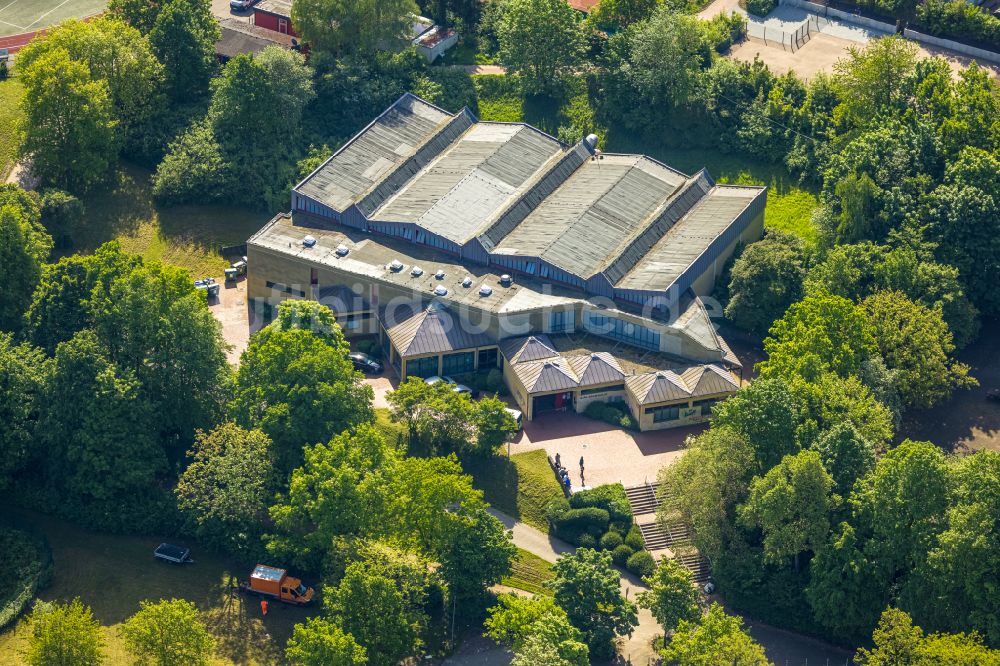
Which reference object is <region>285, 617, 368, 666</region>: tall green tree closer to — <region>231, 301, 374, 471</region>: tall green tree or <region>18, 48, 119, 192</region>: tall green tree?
<region>231, 301, 374, 471</region>: tall green tree

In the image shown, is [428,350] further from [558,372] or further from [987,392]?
[987,392]

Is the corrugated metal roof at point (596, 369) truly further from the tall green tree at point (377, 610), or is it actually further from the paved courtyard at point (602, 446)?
the tall green tree at point (377, 610)

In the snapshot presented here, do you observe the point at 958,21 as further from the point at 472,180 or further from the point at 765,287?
the point at 472,180

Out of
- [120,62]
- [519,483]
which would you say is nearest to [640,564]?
[519,483]

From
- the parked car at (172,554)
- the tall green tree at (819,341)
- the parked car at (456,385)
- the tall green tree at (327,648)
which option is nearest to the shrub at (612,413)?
the parked car at (456,385)

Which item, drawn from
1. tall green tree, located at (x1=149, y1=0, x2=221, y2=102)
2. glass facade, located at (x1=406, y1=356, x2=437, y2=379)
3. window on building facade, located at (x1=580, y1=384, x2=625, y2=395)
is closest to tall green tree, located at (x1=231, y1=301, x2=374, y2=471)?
glass facade, located at (x1=406, y1=356, x2=437, y2=379)

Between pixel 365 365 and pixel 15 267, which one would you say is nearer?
pixel 15 267
